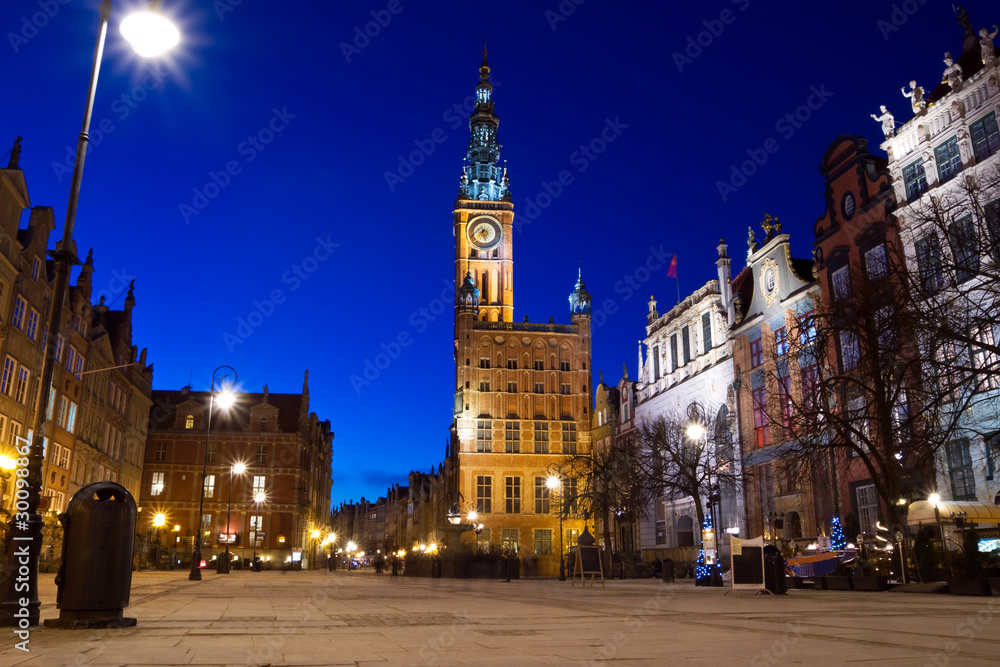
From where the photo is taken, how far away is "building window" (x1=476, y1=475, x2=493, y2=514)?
7575cm

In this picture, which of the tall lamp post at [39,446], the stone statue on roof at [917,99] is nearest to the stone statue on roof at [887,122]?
the stone statue on roof at [917,99]

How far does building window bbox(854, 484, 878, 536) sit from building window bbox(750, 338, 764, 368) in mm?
10633

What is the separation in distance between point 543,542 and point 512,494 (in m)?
5.52

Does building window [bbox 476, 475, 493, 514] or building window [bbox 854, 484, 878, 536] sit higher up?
building window [bbox 476, 475, 493, 514]

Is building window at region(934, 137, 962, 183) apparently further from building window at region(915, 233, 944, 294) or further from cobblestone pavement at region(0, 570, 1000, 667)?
cobblestone pavement at region(0, 570, 1000, 667)

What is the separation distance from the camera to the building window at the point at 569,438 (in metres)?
79.4

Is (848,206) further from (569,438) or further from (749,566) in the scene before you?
(569,438)

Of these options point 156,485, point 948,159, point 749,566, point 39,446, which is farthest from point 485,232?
point 39,446

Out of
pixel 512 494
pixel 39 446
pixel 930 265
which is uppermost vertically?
pixel 930 265

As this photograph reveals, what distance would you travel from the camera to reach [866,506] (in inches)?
1337

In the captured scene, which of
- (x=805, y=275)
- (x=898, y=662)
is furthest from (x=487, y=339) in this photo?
(x=898, y=662)

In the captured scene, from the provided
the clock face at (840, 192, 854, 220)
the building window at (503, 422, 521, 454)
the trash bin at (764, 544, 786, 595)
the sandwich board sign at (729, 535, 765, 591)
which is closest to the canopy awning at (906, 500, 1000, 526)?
the trash bin at (764, 544, 786, 595)

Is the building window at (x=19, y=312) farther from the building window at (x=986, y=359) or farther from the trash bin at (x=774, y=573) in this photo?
the building window at (x=986, y=359)

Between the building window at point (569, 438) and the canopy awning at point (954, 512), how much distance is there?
55.3m
